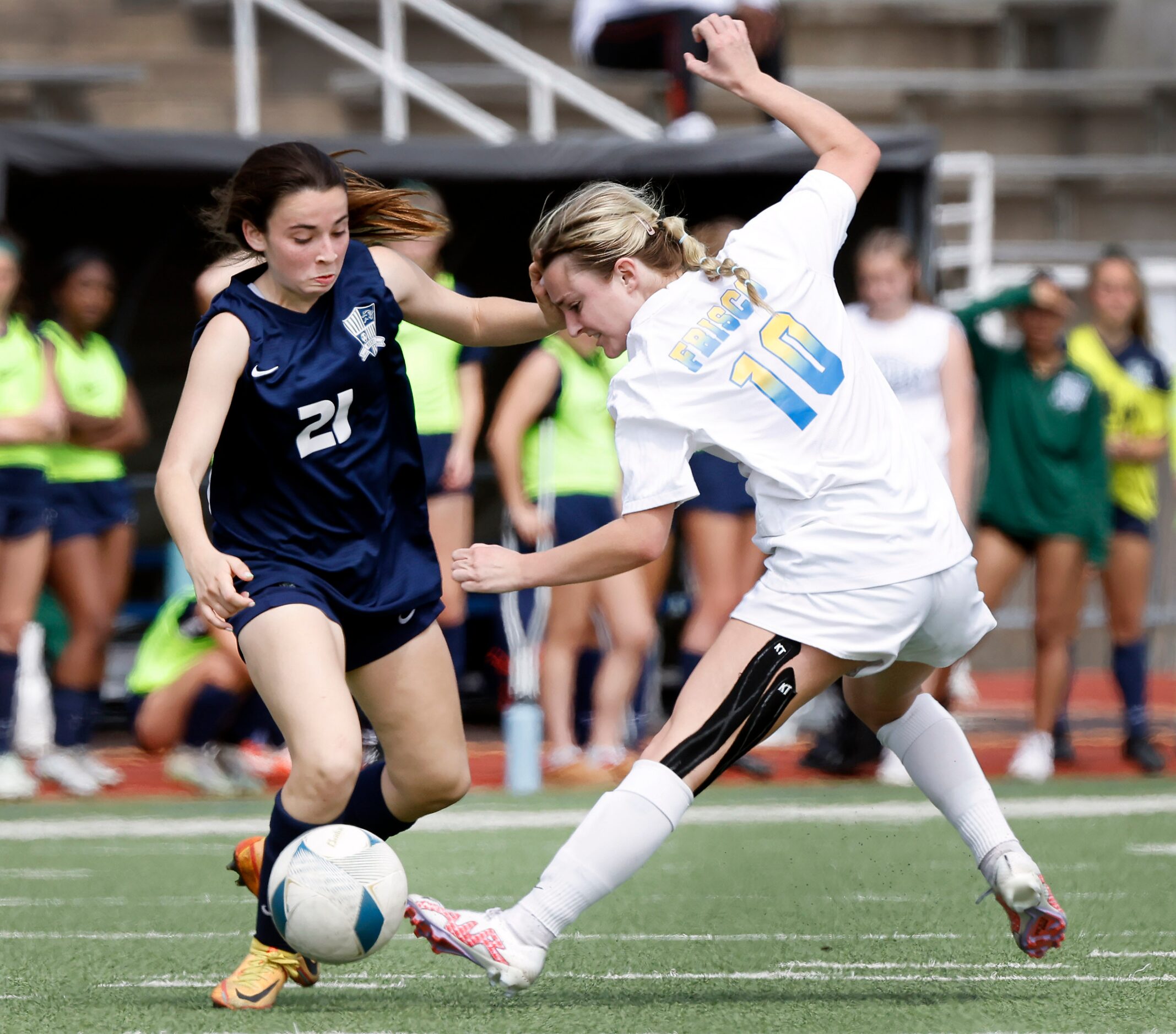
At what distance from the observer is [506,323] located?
13.5 feet

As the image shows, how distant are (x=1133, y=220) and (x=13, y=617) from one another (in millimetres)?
11724

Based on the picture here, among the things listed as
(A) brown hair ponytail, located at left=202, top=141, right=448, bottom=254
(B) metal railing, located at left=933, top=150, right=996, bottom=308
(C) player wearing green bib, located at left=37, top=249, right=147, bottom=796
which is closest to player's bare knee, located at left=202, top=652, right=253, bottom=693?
(C) player wearing green bib, located at left=37, top=249, right=147, bottom=796

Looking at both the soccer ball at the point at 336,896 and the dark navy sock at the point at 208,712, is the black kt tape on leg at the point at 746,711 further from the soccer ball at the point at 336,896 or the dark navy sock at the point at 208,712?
the dark navy sock at the point at 208,712

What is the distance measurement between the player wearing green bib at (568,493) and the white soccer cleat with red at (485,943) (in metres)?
4.13

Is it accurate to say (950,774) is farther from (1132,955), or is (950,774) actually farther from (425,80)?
(425,80)

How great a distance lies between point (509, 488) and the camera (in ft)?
25.2

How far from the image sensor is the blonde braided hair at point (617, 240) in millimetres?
3549

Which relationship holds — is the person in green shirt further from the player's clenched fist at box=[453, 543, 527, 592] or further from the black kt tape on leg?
the player's clenched fist at box=[453, 543, 527, 592]

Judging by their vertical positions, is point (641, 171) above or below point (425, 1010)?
above

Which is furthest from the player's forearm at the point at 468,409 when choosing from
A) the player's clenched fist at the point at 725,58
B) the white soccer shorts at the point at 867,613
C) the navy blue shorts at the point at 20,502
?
the white soccer shorts at the point at 867,613

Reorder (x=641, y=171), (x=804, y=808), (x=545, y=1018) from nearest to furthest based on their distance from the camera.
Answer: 1. (x=545, y=1018)
2. (x=804, y=808)
3. (x=641, y=171)

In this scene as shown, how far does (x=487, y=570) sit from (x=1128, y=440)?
525 cm

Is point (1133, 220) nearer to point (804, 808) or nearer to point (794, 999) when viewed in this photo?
point (804, 808)

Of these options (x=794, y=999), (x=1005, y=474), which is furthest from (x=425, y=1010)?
(x=1005, y=474)
